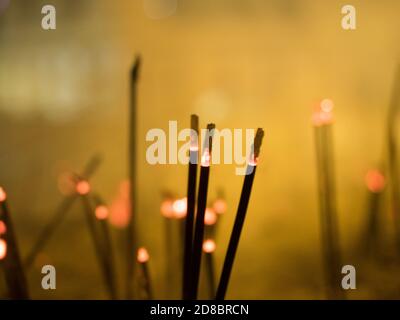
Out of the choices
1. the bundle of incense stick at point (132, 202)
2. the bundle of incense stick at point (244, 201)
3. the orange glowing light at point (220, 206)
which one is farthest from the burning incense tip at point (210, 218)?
the bundle of incense stick at point (244, 201)

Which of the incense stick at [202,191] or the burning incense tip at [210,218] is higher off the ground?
the incense stick at [202,191]

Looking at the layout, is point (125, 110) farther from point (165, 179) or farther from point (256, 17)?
point (256, 17)

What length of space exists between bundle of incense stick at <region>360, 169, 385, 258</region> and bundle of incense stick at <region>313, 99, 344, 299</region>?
0.23 ft

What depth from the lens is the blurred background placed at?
106cm

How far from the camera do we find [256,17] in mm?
1070

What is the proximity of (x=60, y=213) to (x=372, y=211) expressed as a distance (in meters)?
0.67

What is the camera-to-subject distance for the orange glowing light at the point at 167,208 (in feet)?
3.53

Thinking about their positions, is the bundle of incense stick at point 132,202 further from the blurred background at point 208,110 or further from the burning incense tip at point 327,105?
the burning incense tip at point 327,105

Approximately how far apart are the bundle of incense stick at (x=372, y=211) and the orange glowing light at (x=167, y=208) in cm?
42

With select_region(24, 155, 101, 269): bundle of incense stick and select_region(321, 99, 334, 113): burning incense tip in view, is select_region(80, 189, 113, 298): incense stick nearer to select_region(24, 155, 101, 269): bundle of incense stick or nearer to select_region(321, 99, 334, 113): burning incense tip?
select_region(24, 155, 101, 269): bundle of incense stick

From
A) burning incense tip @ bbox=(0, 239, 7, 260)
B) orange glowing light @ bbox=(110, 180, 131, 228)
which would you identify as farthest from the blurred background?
burning incense tip @ bbox=(0, 239, 7, 260)

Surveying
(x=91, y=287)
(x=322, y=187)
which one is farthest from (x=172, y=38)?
(x=91, y=287)
